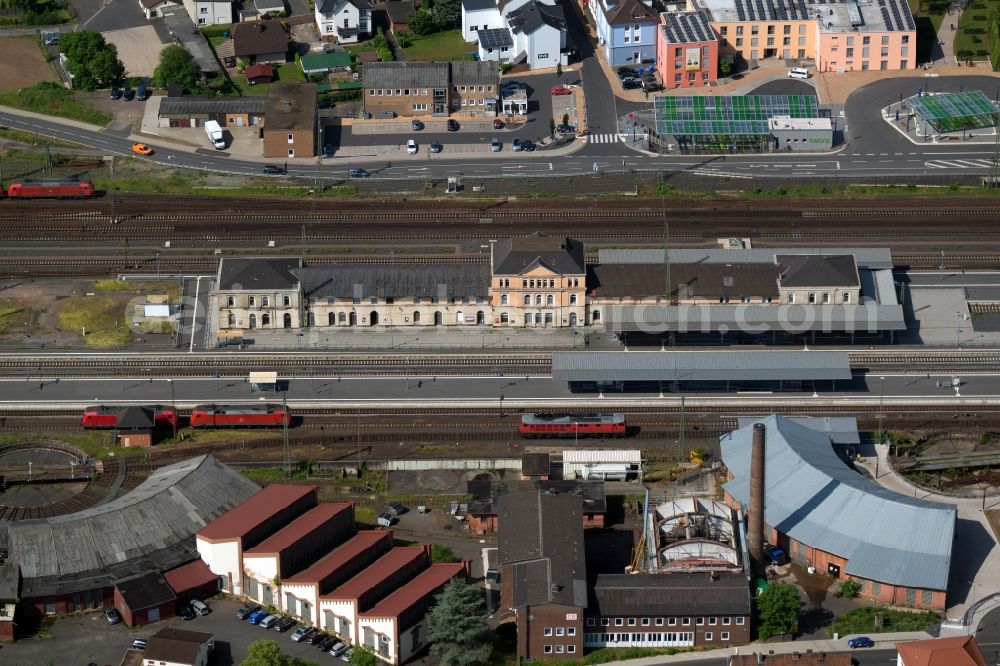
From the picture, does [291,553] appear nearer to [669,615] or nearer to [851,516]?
[669,615]

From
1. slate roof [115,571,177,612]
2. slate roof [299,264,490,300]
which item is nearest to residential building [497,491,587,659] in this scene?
slate roof [115,571,177,612]

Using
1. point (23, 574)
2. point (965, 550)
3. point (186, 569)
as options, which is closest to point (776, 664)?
point (965, 550)

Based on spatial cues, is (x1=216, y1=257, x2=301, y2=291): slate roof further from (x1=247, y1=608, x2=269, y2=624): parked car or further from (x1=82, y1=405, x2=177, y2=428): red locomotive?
(x1=247, y1=608, x2=269, y2=624): parked car

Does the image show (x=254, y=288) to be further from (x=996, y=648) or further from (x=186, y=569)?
(x=996, y=648)

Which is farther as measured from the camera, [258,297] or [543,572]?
[258,297]

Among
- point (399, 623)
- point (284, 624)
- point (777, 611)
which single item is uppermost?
point (777, 611)

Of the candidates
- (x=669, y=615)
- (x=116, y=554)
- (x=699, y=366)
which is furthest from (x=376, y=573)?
(x=699, y=366)

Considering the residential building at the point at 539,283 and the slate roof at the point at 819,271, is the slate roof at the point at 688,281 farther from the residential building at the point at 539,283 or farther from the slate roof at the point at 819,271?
the residential building at the point at 539,283
